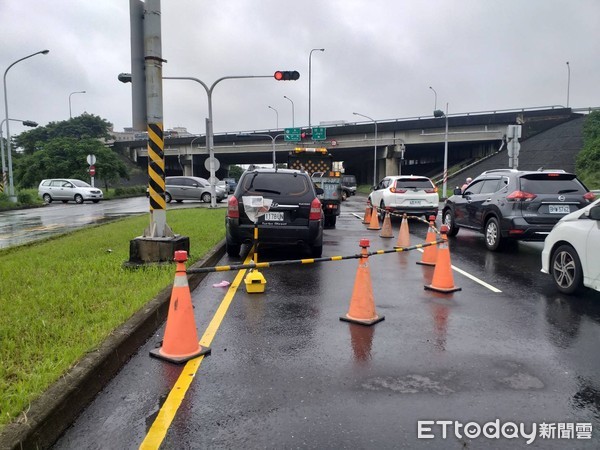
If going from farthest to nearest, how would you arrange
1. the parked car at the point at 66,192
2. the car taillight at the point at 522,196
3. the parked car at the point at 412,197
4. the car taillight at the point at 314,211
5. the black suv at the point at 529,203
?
the parked car at the point at 66,192
the parked car at the point at 412,197
the car taillight at the point at 522,196
the black suv at the point at 529,203
the car taillight at the point at 314,211

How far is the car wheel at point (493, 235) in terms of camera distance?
1012 centimetres

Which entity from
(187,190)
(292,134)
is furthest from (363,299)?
(292,134)

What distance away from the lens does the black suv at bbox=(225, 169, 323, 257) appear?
882 centimetres

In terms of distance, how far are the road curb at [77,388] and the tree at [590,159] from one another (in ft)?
122

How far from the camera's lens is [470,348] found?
4.58m

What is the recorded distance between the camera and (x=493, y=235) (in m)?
10.4

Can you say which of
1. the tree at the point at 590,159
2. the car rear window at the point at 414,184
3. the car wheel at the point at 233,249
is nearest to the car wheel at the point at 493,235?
the car wheel at the point at 233,249

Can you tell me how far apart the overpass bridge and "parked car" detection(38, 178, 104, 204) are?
21.3 meters

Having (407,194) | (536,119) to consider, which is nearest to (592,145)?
(536,119)

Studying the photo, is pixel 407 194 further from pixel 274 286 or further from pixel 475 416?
pixel 475 416

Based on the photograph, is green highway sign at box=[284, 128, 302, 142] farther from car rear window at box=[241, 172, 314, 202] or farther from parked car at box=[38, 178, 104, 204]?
car rear window at box=[241, 172, 314, 202]

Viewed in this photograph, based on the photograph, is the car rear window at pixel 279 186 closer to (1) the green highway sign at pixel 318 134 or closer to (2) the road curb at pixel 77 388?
(2) the road curb at pixel 77 388

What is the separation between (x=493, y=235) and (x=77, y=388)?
9091mm

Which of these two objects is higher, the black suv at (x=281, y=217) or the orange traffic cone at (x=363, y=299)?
the black suv at (x=281, y=217)
